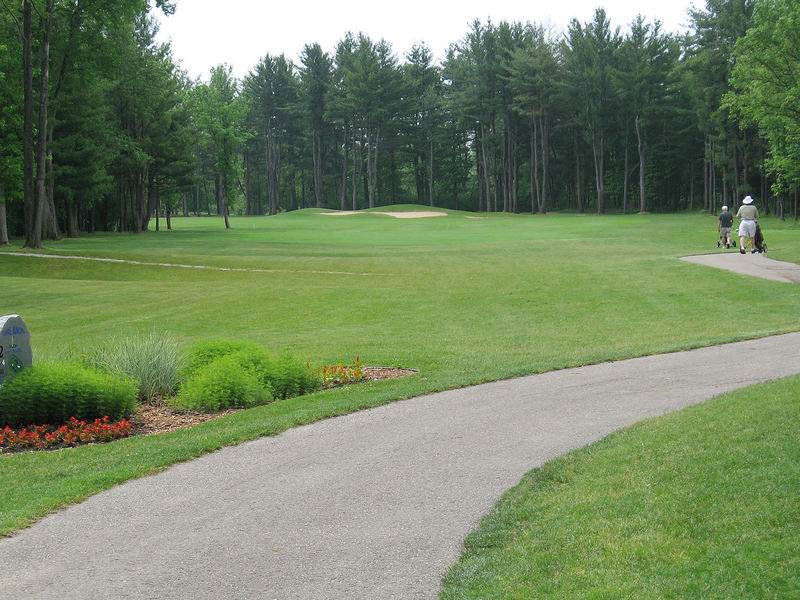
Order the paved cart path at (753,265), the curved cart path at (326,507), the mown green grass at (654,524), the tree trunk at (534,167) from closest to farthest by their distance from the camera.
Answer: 1. the mown green grass at (654,524)
2. the curved cart path at (326,507)
3. the paved cart path at (753,265)
4. the tree trunk at (534,167)

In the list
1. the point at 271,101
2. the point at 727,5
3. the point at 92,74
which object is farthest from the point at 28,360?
the point at 271,101

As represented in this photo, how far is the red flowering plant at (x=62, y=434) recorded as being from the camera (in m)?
9.05

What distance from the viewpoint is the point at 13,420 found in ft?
31.9

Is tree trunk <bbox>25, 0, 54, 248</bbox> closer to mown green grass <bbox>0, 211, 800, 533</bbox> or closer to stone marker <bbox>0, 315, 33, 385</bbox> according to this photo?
mown green grass <bbox>0, 211, 800, 533</bbox>

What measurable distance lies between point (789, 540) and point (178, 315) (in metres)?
17.2

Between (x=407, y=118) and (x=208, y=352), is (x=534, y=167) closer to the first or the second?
(x=407, y=118)

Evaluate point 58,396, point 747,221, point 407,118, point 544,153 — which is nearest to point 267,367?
point 58,396

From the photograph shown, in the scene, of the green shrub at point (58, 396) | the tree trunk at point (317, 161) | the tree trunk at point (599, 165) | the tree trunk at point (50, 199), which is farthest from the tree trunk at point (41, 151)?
the tree trunk at point (317, 161)

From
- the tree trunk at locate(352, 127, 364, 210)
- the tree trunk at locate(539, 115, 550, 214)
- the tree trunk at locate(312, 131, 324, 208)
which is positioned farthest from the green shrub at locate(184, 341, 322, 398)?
the tree trunk at locate(312, 131, 324, 208)

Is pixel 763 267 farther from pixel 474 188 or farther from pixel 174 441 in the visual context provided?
pixel 474 188

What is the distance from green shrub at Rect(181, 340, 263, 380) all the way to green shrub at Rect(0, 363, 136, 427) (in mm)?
1718

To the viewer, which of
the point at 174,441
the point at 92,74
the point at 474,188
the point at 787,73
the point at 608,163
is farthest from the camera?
the point at 474,188

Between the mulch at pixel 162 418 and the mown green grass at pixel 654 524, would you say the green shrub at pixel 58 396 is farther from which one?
the mown green grass at pixel 654 524

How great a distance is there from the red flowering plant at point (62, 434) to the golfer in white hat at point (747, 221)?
80.8 ft
